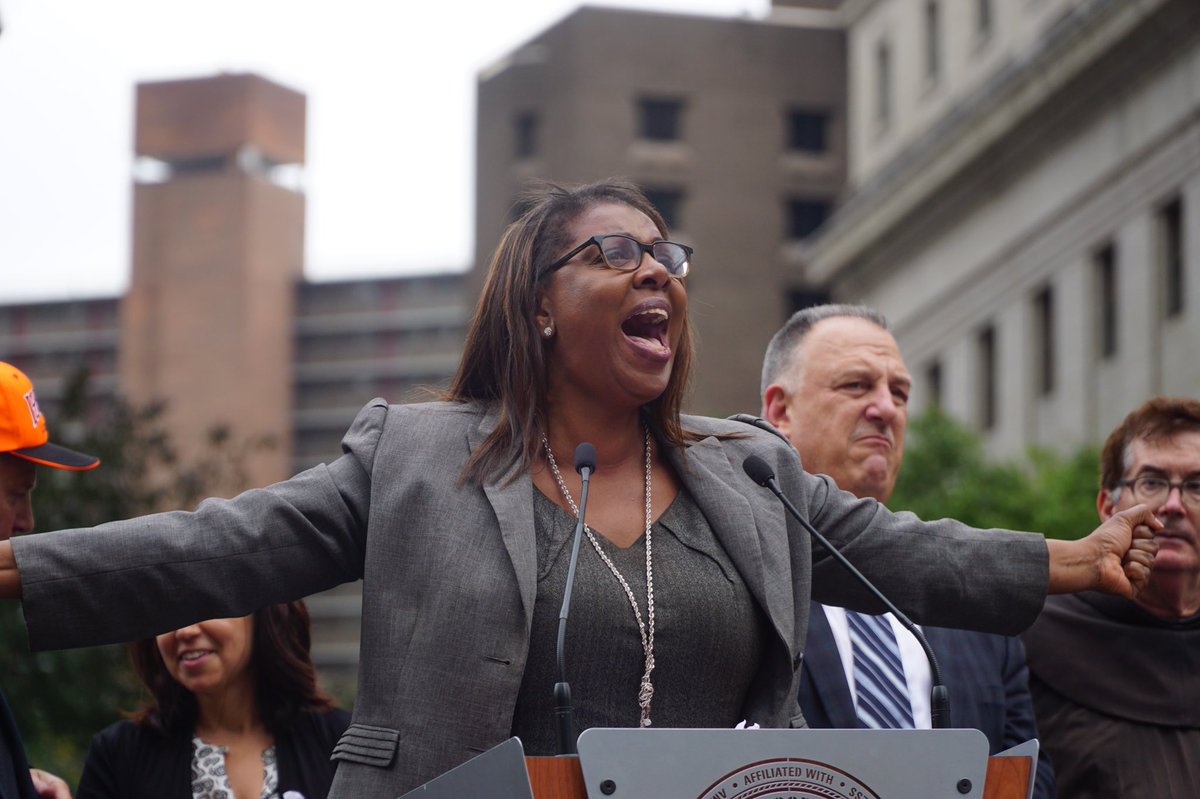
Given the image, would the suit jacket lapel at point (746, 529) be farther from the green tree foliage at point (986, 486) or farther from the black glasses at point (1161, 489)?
the green tree foliage at point (986, 486)

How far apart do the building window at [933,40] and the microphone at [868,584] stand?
43.7m

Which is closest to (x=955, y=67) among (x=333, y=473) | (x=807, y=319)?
(x=807, y=319)

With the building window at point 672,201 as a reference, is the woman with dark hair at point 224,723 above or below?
below

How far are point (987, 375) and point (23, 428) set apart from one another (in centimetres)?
3916

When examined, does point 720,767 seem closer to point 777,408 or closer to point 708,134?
point 777,408

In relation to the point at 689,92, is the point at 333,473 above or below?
below

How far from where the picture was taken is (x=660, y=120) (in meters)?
66.5

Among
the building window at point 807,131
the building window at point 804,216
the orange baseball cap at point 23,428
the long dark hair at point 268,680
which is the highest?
the building window at point 807,131

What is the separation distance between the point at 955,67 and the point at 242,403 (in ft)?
236

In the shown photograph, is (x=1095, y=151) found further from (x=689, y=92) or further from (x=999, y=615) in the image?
(x=999, y=615)

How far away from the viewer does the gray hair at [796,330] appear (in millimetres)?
6754

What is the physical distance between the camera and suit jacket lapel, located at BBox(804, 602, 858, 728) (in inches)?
214

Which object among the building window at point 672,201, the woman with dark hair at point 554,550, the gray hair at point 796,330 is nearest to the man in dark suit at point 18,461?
the woman with dark hair at point 554,550

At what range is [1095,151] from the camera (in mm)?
37281
